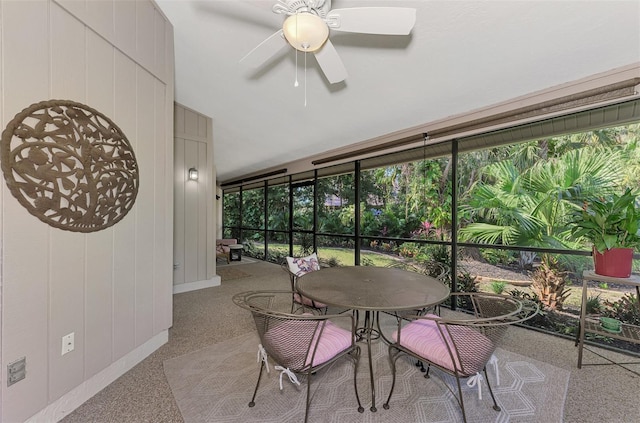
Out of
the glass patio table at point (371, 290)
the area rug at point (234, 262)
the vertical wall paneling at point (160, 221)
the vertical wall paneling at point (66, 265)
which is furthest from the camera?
the area rug at point (234, 262)

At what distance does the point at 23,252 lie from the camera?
1471mm

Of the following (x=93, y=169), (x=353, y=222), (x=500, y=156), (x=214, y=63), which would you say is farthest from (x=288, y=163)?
(x=93, y=169)

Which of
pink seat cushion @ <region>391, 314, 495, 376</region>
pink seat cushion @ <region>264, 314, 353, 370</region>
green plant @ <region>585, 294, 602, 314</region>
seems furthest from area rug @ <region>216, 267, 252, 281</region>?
green plant @ <region>585, 294, 602, 314</region>

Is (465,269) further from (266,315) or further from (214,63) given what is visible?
(214,63)

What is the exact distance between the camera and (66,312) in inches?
66.6

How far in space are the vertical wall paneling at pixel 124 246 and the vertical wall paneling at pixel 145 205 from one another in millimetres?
45

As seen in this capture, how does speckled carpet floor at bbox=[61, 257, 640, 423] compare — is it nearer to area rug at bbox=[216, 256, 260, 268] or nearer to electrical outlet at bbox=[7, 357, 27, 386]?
electrical outlet at bbox=[7, 357, 27, 386]

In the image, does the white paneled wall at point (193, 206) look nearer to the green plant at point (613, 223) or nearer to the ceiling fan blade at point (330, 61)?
the ceiling fan blade at point (330, 61)

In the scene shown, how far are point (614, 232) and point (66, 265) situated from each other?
395cm

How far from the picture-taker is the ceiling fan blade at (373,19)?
1.52 meters

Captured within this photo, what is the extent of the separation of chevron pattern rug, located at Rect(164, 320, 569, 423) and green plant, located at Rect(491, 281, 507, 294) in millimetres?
1080

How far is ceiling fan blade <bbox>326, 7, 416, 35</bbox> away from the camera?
59.7 inches

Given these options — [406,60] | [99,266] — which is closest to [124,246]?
[99,266]

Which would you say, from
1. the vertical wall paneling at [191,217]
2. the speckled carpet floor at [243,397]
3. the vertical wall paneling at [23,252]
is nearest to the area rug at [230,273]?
the vertical wall paneling at [191,217]
